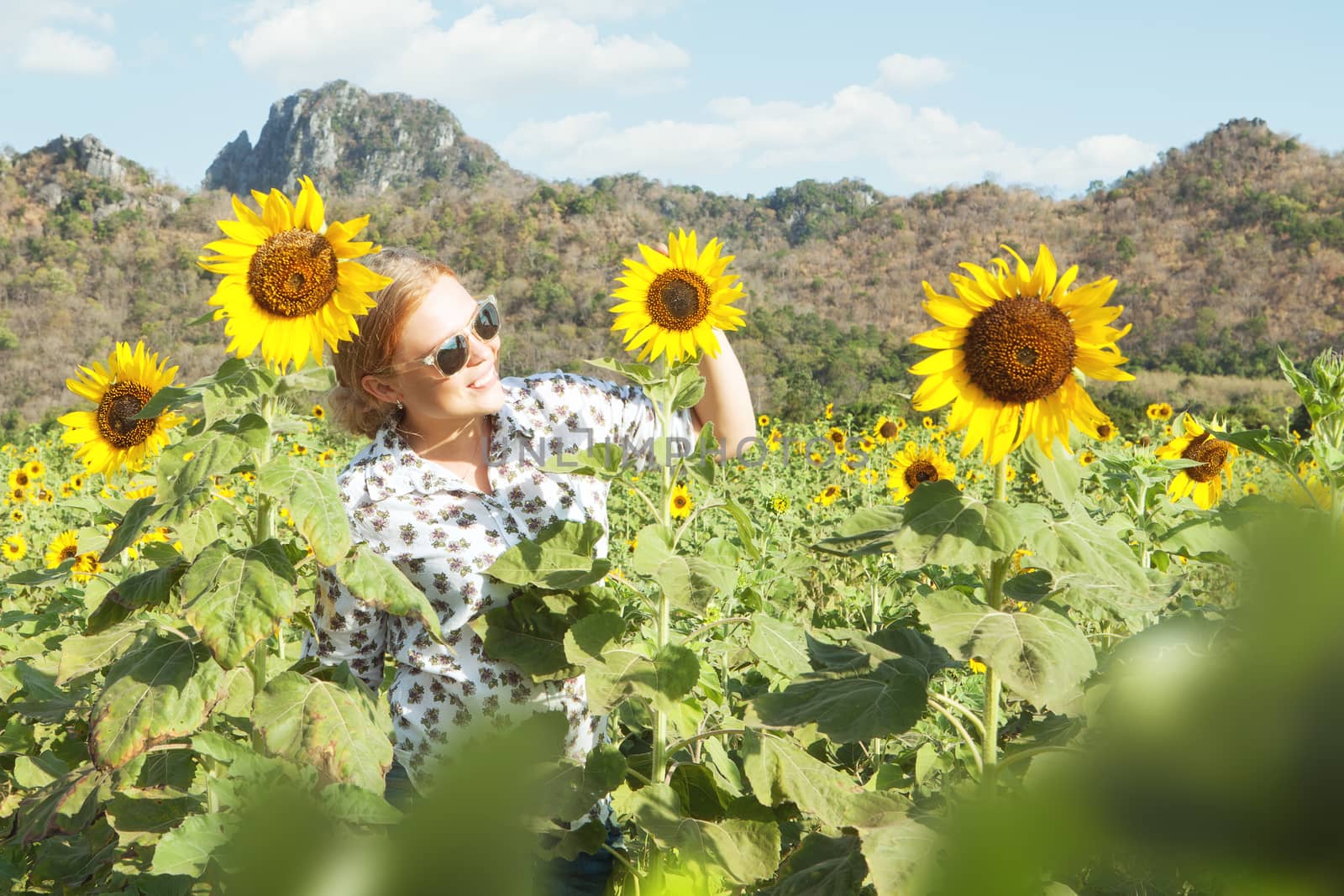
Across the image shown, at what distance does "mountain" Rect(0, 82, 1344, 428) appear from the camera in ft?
89.4

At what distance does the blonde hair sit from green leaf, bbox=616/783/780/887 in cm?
118

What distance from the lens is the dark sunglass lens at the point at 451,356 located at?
246 cm

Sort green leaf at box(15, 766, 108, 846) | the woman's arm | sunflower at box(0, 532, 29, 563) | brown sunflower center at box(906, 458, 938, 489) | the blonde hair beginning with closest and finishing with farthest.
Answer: green leaf at box(15, 766, 108, 846) < the blonde hair < the woman's arm < brown sunflower center at box(906, 458, 938, 489) < sunflower at box(0, 532, 29, 563)

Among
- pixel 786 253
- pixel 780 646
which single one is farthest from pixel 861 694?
pixel 786 253

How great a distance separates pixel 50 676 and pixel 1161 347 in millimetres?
31774

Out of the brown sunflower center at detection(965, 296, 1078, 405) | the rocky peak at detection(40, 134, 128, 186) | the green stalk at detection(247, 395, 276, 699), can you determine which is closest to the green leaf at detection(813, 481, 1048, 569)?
the brown sunflower center at detection(965, 296, 1078, 405)

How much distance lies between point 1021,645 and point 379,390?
1.69m

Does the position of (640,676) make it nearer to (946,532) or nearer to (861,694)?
(861,694)

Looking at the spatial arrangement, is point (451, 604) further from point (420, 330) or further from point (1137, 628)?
point (1137, 628)

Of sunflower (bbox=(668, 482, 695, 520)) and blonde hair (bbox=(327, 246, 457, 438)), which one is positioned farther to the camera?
sunflower (bbox=(668, 482, 695, 520))

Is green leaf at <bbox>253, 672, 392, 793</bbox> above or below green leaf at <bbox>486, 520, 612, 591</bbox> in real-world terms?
below

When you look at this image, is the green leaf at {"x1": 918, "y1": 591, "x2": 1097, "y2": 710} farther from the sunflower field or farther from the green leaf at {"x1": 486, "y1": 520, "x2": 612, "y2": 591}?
the green leaf at {"x1": 486, "y1": 520, "x2": 612, "y2": 591}

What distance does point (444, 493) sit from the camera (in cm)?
254

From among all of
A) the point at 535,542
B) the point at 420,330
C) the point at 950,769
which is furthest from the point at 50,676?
the point at 950,769
